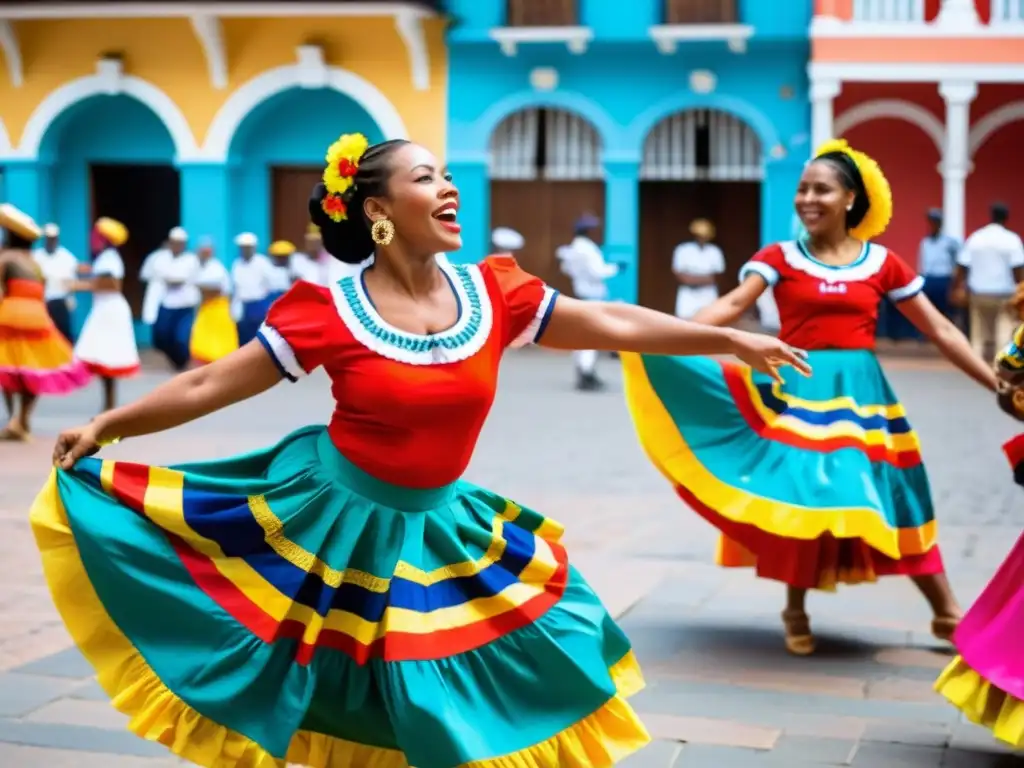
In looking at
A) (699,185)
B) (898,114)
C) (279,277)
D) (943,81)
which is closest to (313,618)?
(279,277)

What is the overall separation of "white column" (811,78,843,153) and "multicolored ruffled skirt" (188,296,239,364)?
29.0 ft

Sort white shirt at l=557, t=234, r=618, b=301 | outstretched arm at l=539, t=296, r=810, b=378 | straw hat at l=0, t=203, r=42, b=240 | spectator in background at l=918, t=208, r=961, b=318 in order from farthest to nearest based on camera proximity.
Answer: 1. spectator in background at l=918, t=208, r=961, b=318
2. white shirt at l=557, t=234, r=618, b=301
3. straw hat at l=0, t=203, r=42, b=240
4. outstretched arm at l=539, t=296, r=810, b=378

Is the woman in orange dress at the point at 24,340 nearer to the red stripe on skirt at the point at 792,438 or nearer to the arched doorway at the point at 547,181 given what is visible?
the red stripe on skirt at the point at 792,438

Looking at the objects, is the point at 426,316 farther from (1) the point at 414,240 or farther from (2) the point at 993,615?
(2) the point at 993,615

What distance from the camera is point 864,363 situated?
621 centimetres

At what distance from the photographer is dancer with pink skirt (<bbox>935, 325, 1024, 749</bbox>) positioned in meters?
4.48

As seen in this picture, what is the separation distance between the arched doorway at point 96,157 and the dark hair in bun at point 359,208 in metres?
21.7

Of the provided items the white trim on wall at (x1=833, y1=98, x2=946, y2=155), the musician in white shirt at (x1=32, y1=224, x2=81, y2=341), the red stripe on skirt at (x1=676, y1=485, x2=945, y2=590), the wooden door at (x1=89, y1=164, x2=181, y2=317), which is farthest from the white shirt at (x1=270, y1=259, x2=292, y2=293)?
the red stripe on skirt at (x1=676, y1=485, x2=945, y2=590)

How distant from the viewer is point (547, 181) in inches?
960

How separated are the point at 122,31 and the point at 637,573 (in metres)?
19.3

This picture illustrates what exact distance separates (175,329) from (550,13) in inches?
298

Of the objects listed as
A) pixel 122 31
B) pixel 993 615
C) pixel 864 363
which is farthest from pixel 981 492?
pixel 122 31

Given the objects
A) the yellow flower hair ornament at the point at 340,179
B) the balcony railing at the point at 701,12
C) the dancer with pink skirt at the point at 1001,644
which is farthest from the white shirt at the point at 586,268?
the yellow flower hair ornament at the point at 340,179

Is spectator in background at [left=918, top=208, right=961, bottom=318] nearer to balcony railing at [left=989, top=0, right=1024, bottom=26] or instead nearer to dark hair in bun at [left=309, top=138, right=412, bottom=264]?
balcony railing at [left=989, top=0, right=1024, bottom=26]
